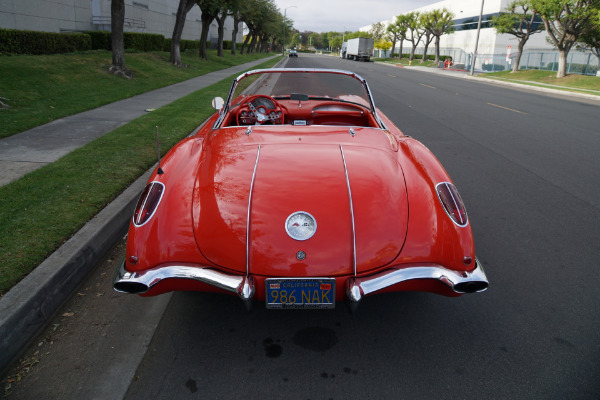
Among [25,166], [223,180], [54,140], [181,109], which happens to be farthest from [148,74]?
[223,180]

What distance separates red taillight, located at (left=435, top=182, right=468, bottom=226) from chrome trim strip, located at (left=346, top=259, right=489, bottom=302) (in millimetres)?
364

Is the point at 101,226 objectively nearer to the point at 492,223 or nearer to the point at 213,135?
the point at 213,135

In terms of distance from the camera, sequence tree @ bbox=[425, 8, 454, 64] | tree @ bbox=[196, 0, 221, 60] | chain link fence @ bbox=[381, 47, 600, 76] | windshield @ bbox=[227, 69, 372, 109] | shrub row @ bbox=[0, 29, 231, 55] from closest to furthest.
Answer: windshield @ bbox=[227, 69, 372, 109] → shrub row @ bbox=[0, 29, 231, 55] → tree @ bbox=[196, 0, 221, 60] → chain link fence @ bbox=[381, 47, 600, 76] → tree @ bbox=[425, 8, 454, 64]

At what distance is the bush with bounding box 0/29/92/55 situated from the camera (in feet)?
Result: 48.3

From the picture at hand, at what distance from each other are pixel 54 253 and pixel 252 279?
178 cm

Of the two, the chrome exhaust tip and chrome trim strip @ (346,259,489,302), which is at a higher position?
chrome trim strip @ (346,259,489,302)

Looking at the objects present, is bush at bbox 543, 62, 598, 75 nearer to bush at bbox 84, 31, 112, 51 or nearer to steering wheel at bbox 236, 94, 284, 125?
bush at bbox 84, 31, 112, 51

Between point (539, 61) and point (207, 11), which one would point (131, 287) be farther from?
point (539, 61)

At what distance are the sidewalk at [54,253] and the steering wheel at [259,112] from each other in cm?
145

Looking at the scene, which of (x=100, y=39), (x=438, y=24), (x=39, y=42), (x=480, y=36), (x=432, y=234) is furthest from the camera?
(x=480, y=36)

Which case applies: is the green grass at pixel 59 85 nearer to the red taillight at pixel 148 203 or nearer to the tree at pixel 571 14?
the red taillight at pixel 148 203

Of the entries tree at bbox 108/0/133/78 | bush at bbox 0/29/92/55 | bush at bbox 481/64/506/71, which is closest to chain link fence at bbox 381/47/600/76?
bush at bbox 481/64/506/71

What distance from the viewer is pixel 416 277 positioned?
2.29 metres

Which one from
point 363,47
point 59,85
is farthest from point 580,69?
point 59,85
